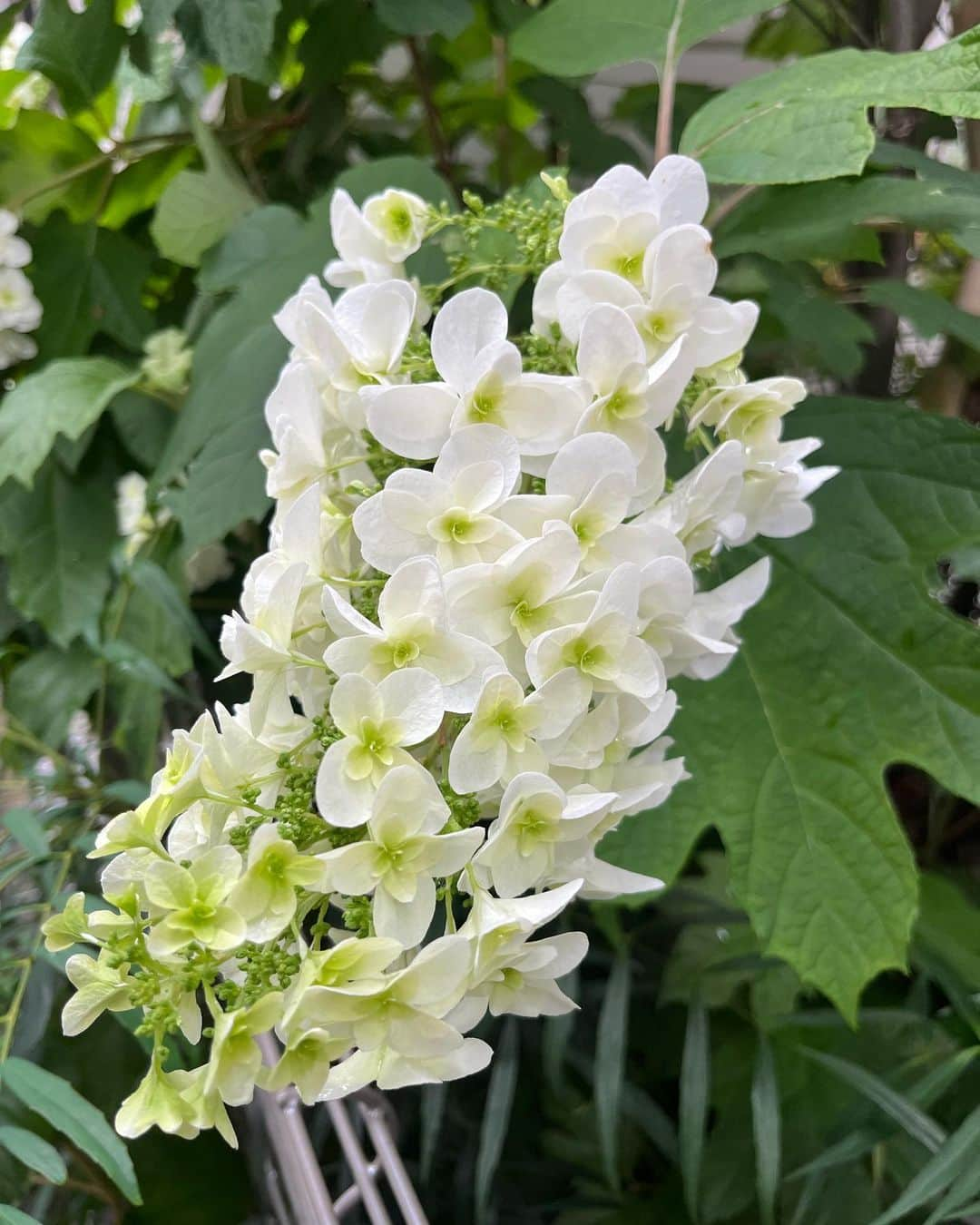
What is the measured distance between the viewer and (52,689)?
2.76 feet

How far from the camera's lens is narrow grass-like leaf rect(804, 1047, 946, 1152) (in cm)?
59

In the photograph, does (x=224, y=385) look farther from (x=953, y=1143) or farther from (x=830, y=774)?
(x=953, y=1143)

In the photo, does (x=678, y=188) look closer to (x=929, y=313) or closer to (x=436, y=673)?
(x=436, y=673)

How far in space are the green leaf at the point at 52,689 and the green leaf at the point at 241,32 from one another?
18.5 inches

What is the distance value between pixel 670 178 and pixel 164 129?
28.1 inches

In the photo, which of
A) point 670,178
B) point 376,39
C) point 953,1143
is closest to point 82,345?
point 376,39

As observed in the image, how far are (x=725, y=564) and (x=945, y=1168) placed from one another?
356 millimetres

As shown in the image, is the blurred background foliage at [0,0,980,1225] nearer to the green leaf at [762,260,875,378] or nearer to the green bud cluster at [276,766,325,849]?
the green leaf at [762,260,875,378]

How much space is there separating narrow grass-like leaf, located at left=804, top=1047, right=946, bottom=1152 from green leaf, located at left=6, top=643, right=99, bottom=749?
62 cm

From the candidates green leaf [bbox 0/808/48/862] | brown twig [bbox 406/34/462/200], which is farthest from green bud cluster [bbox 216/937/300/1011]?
brown twig [bbox 406/34/462/200]

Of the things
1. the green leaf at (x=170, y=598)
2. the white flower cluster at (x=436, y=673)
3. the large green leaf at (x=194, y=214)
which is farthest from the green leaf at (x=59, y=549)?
the white flower cluster at (x=436, y=673)

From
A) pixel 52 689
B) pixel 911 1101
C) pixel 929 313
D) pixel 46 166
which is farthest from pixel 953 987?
pixel 46 166

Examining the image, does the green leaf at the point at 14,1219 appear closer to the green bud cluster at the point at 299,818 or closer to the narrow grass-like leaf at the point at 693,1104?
Answer: the green bud cluster at the point at 299,818

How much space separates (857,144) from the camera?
1.52 feet
